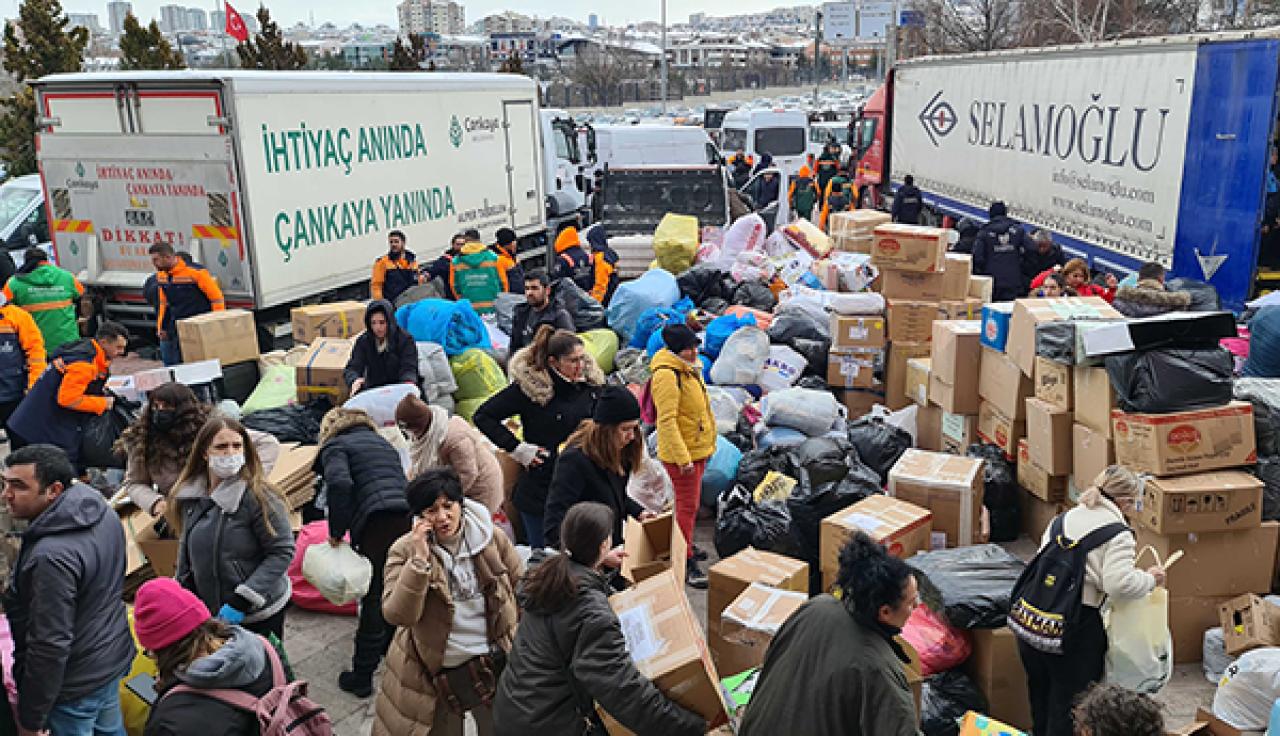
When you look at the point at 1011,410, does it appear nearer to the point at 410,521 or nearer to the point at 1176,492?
the point at 1176,492

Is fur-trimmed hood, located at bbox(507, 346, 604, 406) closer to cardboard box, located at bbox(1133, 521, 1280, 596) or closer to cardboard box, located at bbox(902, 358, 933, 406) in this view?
cardboard box, located at bbox(1133, 521, 1280, 596)

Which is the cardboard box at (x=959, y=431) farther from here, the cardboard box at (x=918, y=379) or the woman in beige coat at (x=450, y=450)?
the woman in beige coat at (x=450, y=450)

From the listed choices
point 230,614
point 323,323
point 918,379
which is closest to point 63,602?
point 230,614

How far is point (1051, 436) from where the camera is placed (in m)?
5.73

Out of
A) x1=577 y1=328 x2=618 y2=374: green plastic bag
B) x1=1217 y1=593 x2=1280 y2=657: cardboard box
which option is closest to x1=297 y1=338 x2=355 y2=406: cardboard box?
x1=577 y1=328 x2=618 y2=374: green plastic bag

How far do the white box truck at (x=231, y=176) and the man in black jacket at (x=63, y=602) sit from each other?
5.77 meters

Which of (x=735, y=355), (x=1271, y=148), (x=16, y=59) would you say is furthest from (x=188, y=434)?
(x=16, y=59)

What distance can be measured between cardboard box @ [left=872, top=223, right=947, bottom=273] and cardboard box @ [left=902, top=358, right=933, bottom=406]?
34.8 inches

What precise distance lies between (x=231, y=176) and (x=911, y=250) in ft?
18.9

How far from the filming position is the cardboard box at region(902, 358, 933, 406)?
288 inches

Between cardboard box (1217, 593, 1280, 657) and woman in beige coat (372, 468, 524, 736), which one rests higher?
woman in beige coat (372, 468, 524, 736)

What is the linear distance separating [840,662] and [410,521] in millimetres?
2336

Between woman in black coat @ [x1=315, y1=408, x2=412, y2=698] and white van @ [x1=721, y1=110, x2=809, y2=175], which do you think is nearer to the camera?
woman in black coat @ [x1=315, y1=408, x2=412, y2=698]

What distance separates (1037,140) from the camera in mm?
12773
